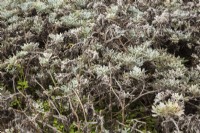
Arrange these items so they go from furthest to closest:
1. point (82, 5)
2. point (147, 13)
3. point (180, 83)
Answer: point (82, 5) → point (147, 13) → point (180, 83)

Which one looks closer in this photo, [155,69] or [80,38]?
[155,69]

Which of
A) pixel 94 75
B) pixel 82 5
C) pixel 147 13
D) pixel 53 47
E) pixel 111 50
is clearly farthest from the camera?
pixel 82 5

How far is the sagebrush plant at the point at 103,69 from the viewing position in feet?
10.1

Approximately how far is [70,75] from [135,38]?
3.01 feet

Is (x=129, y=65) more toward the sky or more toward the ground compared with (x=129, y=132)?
more toward the sky

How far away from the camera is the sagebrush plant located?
3092mm

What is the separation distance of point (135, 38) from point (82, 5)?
1596 mm

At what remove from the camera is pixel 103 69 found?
3416 millimetres

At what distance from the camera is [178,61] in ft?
11.8

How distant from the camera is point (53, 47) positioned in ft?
13.6

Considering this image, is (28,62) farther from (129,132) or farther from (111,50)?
(129,132)

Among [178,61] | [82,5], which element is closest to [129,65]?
[178,61]

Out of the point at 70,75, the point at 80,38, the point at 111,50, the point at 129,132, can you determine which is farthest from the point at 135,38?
the point at 129,132

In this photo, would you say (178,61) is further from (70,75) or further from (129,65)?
(70,75)
